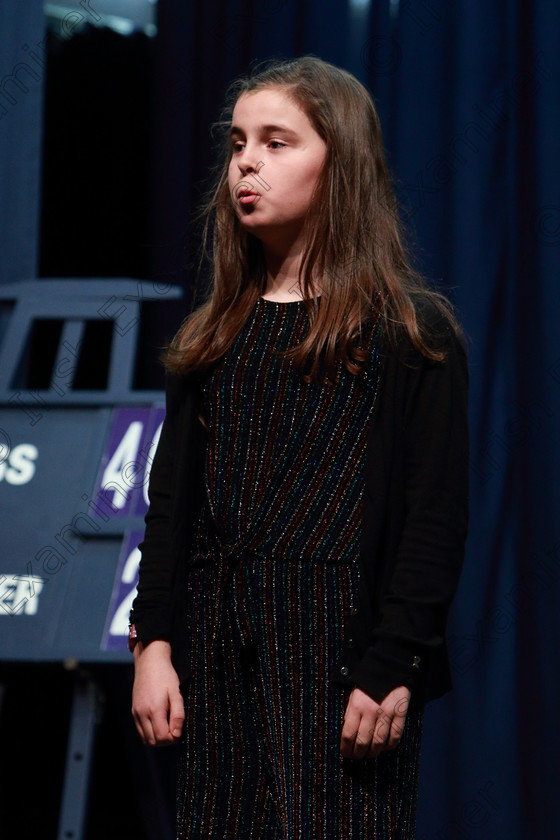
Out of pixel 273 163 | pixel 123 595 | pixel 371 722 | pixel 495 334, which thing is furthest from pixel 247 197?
pixel 495 334

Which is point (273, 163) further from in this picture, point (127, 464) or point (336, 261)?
point (127, 464)

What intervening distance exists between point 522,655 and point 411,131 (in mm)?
1005

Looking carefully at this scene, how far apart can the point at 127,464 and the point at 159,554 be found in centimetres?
78

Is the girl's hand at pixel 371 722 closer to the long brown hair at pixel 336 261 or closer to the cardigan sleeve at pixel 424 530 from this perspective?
the cardigan sleeve at pixel 424 530

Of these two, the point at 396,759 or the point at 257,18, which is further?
the point at 257,18

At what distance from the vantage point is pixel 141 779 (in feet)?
6.23

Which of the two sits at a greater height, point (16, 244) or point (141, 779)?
point (16, 244)

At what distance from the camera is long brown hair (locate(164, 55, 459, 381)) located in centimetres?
105

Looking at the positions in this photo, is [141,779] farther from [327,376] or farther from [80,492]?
[327,376]

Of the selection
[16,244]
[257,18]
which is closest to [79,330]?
[16,244]

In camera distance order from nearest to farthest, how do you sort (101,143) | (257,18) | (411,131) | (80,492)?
(80,492) → (411,131) → (257,18) → (101,143)

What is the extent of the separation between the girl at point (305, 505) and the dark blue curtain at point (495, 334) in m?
0.85

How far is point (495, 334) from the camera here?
198 cm

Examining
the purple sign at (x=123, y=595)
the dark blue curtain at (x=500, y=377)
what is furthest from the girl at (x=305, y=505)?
the dark blue curtain at (x=500, y=377)
